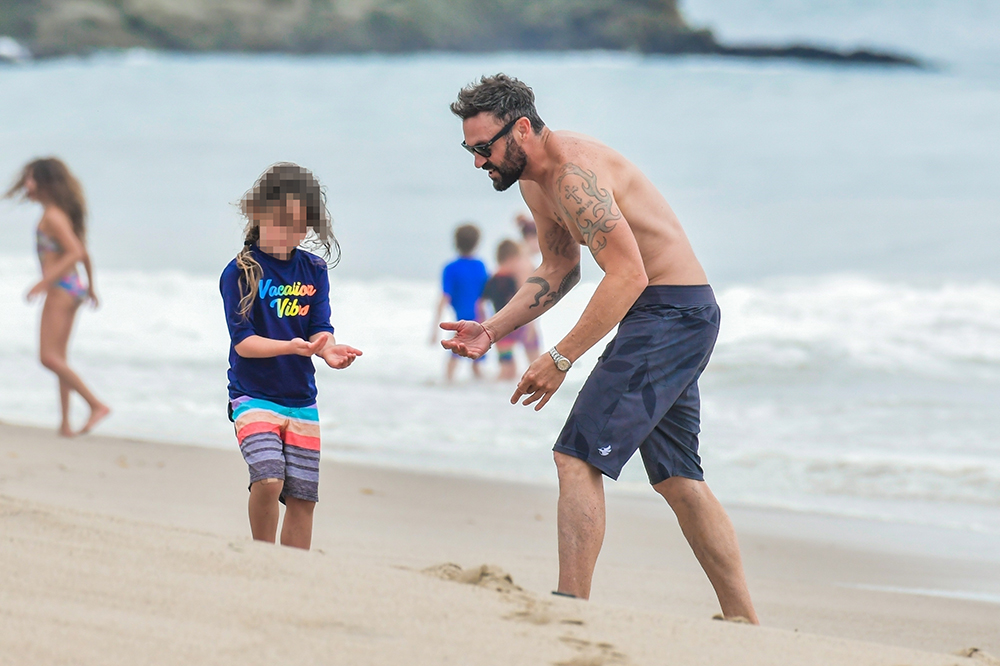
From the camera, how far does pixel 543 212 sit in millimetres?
3520

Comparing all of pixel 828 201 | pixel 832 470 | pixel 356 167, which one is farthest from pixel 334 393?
pixel 356 167

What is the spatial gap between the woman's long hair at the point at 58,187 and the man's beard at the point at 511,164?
4.69 meters

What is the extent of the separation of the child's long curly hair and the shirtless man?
56cm

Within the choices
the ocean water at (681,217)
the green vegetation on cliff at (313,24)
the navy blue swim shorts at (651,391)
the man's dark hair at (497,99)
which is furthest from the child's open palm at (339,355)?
the green vegetation on cliff at (313,24)

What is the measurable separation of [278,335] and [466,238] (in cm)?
688

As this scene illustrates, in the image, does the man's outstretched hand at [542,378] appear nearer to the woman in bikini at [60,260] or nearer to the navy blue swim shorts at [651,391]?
the navy blue swim shorts at [651,391]

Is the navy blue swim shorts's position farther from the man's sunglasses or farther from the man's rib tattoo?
the man's sunglasses

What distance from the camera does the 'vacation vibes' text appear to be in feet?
11.0

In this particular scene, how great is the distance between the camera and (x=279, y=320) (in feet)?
11.0

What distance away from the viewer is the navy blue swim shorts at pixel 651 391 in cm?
312

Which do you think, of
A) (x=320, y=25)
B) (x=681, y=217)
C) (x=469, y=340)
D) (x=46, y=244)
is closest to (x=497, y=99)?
(x=469, y=340)

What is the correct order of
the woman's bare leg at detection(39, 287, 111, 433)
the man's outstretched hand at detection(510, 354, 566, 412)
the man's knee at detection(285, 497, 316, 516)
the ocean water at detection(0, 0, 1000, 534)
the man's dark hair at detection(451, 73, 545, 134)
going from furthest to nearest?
the ocean water at detection(0, 0, 1000, 534) < the woman's bare leg at detection(39, 287, 111, 433) < the man's knee at detection(285, 497, 316, 516) < the man's dark hair at detection(451, 73, 545, 134) < the man's outstretched hand at detection(510, 354, 566, 412)

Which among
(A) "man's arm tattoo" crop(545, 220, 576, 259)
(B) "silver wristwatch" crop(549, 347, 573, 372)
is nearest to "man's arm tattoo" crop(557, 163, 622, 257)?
(B) "silver wristwatch" crop(549, 347, 573, 372)

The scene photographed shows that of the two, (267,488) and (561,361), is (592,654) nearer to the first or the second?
(561,361)
